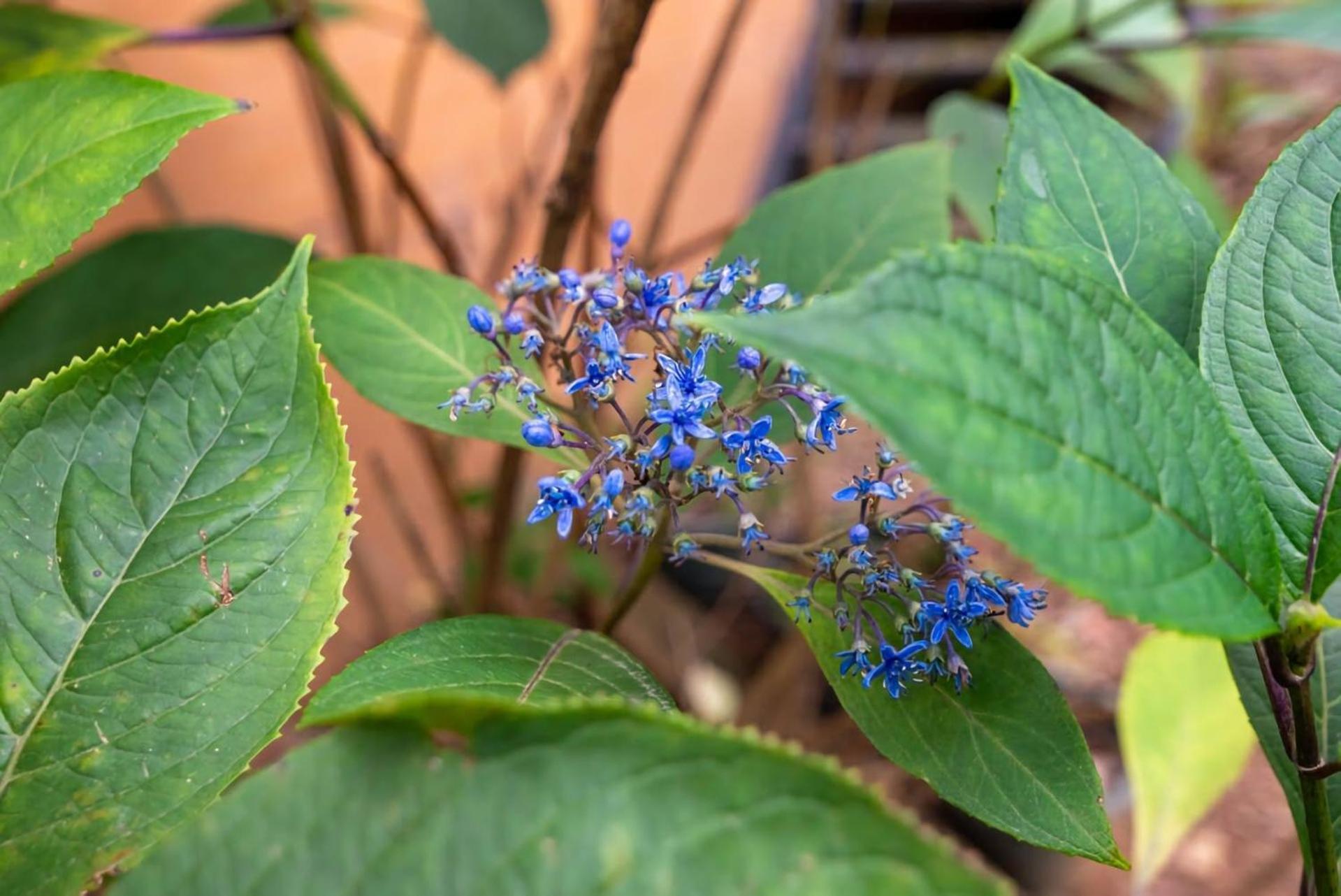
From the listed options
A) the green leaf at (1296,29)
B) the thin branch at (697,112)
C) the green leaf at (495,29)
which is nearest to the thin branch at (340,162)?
the green leaf at (495,29)

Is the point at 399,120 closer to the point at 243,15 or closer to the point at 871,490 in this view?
the point at 243,15

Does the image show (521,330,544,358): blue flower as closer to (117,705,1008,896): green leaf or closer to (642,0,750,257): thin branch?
(117,705,1008,896): green leaf

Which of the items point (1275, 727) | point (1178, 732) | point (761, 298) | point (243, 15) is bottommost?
point (1178, 732)

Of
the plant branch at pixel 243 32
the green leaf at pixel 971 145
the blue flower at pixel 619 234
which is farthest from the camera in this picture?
the green leaf at pixel 971 145

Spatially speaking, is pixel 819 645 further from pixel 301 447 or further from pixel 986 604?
pixel 301 447

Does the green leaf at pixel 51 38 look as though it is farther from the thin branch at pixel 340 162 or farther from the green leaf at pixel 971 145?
the green leaf at pixel 971 145

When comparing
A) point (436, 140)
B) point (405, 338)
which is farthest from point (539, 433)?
point (436, 140)
